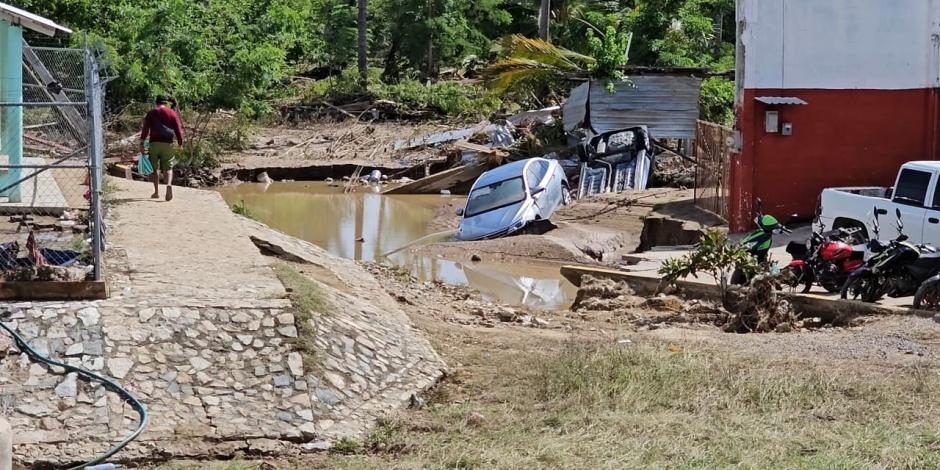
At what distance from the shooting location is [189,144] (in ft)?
107

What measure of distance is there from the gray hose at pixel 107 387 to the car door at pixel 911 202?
36.2 feet

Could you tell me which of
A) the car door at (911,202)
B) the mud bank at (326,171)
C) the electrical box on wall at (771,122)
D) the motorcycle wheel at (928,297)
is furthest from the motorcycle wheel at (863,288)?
the mud bank at (326,171)

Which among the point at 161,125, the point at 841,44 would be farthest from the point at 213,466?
the point at 841,44

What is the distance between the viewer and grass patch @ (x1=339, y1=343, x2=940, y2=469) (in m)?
8.11

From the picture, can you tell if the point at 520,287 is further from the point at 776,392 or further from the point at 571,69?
the point at 571,69

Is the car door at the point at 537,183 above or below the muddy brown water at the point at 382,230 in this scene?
above

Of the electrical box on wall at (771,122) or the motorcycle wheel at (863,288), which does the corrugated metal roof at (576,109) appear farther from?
the motorcycle wheel at (863,288)

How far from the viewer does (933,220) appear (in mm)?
15852

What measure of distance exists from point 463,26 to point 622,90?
55.7 feet

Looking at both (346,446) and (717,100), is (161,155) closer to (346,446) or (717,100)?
(346,446)

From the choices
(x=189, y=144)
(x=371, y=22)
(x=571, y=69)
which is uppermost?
(x=371, y=22)

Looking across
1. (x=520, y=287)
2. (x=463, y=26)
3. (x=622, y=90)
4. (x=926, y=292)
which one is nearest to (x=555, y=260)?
(x=520, y=287)

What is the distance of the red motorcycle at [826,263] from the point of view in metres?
14.8

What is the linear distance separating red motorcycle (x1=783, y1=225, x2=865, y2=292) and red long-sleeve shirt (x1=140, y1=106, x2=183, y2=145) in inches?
351
